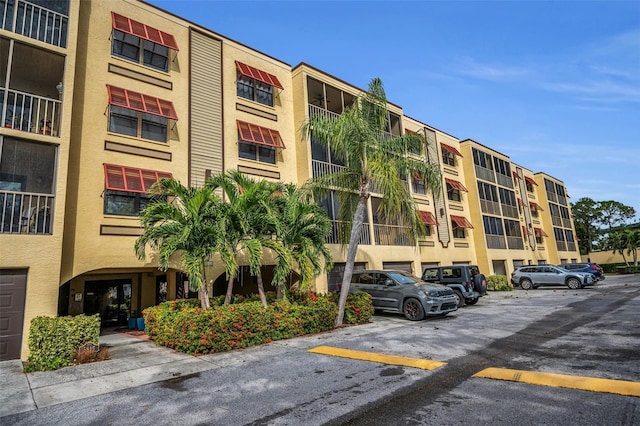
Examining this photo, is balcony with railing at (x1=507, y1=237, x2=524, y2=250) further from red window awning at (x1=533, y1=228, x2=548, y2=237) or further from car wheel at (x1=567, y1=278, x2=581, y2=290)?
car wheel at (x1=567, y1=278, x2=581, y2=290)

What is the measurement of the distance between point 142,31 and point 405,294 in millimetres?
13559

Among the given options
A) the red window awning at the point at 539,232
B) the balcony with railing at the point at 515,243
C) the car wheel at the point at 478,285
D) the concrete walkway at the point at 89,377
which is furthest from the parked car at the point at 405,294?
the red window awning at the point at 539,232

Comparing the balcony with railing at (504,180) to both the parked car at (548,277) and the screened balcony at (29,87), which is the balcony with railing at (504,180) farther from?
the screened balcony at (29,87)

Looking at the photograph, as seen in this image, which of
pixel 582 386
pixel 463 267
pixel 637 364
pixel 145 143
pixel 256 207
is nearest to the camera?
pixel 582 386

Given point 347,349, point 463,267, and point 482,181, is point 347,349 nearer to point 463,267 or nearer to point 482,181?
point 463,267

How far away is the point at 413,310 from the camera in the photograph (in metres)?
12.9

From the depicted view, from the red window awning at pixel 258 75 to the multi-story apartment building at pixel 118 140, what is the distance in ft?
0.26

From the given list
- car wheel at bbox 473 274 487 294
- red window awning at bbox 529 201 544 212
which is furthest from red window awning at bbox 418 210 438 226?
red window awning at bbox 529 201 544 212

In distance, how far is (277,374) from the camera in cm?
670

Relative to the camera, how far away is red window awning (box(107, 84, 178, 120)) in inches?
466

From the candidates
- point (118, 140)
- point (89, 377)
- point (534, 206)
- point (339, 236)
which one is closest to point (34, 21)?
point (118, 140)

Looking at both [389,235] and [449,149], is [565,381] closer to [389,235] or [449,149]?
[389,235]

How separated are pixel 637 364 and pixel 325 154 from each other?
46.0 ft

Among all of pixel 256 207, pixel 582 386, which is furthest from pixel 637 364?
pixel 256 207
